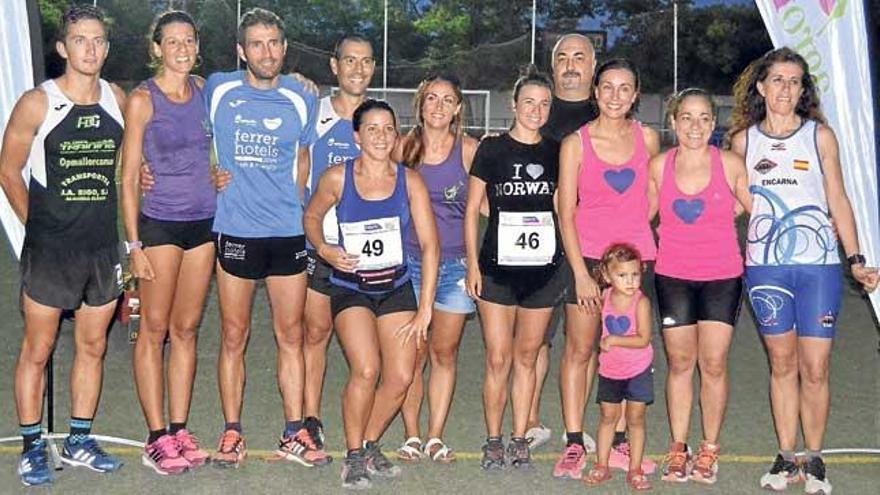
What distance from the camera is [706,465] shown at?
199 inches

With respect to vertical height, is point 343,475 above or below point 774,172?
below

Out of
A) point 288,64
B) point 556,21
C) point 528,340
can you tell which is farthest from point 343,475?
point 556,21

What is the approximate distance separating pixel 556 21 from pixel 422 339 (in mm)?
36786

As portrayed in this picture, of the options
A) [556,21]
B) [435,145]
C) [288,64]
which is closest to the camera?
[435,145]

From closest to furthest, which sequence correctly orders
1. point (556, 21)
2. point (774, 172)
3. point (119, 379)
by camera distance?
point (774, 172) < point (119, 379) < point (556, 21)

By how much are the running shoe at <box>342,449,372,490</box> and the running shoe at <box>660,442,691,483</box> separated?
53.9 inches

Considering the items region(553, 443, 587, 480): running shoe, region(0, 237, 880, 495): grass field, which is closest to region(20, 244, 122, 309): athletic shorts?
region(0, 237, 880, 495): grass field

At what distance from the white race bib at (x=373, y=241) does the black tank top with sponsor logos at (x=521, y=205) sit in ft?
1.53

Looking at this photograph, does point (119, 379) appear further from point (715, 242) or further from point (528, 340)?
point (715, 242)

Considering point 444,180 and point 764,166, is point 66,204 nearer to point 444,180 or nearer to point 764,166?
point 444,180

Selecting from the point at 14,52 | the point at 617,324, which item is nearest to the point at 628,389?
the point at 617,324

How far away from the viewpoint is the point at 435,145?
16.9ft

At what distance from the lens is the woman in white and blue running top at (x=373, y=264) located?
4.81m

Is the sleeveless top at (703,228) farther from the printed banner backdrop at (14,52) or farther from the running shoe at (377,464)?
the printed banner backdrop at (14,52)
